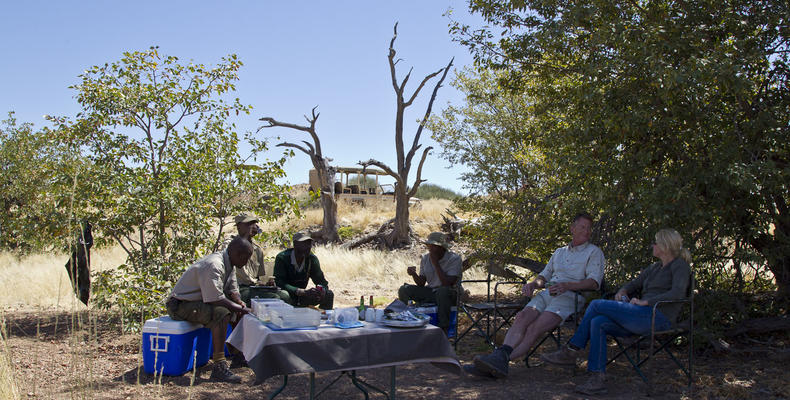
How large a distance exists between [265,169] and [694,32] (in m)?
4.44

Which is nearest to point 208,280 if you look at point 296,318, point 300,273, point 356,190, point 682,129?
point 296,318

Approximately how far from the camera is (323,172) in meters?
16.9

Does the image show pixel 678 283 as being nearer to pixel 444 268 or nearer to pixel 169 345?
pixel 444 268

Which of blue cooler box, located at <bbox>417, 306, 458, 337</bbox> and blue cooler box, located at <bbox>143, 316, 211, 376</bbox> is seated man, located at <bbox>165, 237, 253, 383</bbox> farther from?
blue cooler box, located at <bbox>417, 306, 458, 337</bbox>

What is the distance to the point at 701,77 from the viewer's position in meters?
4.18

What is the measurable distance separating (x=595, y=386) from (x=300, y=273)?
323 centimetres

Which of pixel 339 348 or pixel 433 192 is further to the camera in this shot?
pixel 433 192

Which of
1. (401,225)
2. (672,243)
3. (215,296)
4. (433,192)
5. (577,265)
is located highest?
(433,192)

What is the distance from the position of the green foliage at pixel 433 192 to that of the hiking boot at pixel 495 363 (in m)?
32.3

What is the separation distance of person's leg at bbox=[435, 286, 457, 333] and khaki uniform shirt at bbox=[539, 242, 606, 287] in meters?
1.03

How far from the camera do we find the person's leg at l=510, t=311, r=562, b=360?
15.3 ft

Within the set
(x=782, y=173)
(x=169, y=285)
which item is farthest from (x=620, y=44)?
(x=169, y=285)

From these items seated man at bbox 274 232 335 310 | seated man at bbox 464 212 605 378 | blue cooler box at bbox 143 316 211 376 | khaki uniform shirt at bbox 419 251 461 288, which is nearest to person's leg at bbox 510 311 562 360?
seated man at bbox 464 212 605 378

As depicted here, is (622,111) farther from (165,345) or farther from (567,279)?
(165,345)
